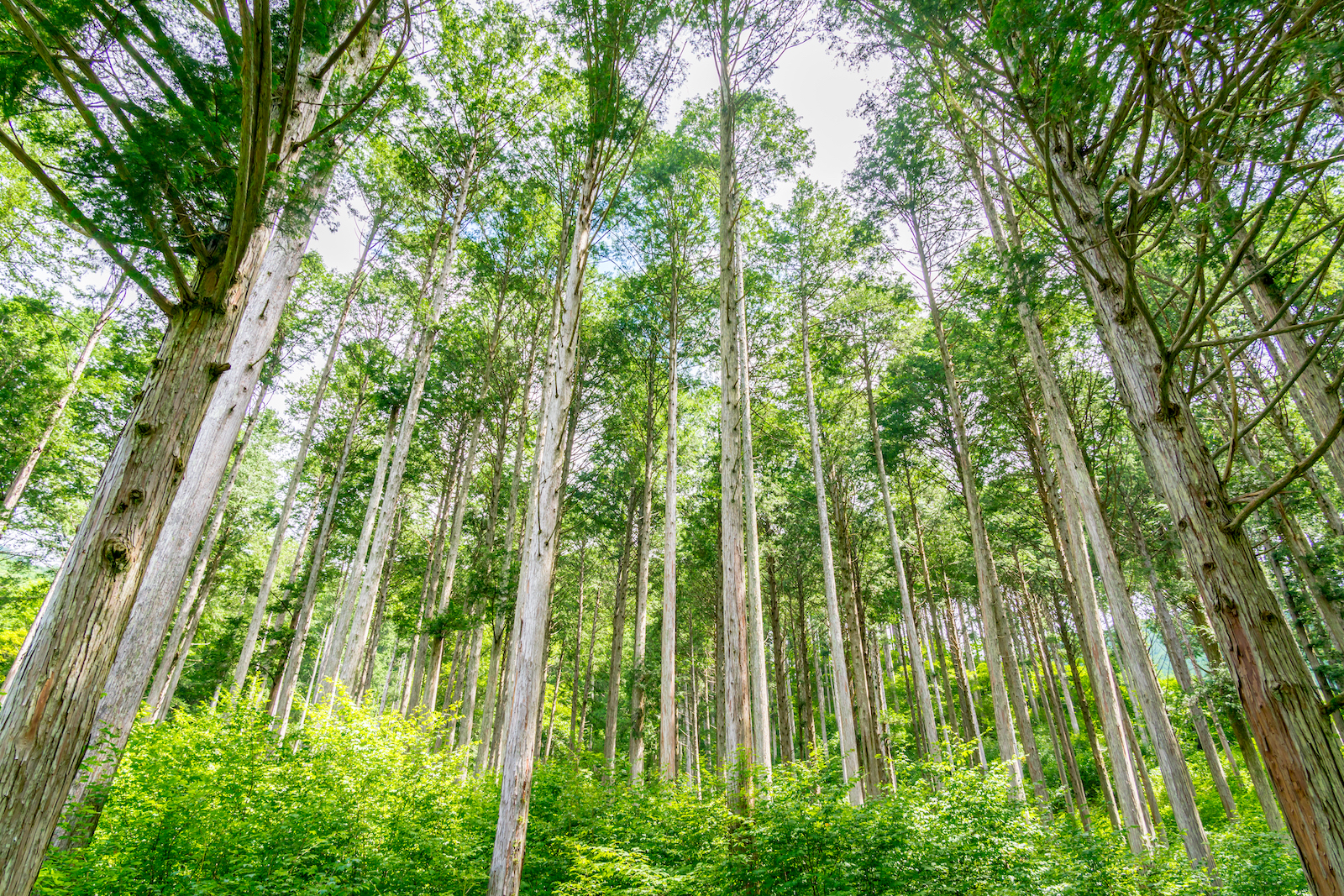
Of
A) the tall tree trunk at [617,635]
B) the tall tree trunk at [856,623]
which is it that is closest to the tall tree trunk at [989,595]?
the tall tree trunk at [856,623]

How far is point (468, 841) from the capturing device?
18.6 feet

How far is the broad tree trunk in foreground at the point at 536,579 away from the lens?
4070 millimetres

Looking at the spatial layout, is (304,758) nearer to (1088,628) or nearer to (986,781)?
(986,781)

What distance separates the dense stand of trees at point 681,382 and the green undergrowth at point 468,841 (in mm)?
462

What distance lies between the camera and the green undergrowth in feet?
13.6

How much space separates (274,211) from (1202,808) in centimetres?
3011

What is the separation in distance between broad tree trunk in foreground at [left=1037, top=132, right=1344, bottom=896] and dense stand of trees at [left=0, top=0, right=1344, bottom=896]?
2 centimetres

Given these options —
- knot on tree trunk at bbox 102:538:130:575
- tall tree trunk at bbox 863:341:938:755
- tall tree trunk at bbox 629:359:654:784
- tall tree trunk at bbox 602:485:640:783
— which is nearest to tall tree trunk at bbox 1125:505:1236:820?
tall tree trunk at bbox 863:341:938:755

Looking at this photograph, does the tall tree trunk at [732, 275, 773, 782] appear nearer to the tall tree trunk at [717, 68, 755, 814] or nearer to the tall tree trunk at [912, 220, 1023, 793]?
the tall tree trunk at [717, 68, 755, 814]

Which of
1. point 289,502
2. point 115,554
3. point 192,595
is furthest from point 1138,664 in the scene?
point 192,595

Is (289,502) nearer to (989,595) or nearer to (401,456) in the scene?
(401,456)

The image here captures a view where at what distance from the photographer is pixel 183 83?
2545 mm

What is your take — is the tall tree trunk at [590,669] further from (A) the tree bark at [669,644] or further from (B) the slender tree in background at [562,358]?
(B) the slender tree in background at [562,358]

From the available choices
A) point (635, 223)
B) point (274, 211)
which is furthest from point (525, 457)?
point (274, 211)
